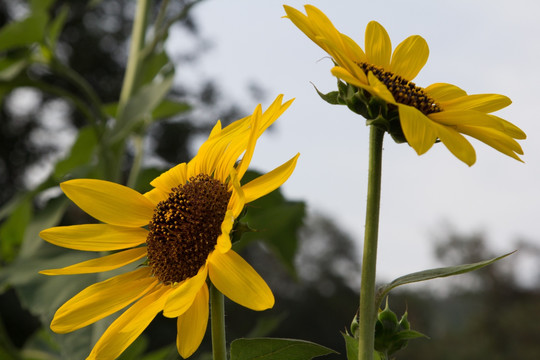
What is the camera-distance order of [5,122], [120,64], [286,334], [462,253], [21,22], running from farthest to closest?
[462,253]
[120,64]
[5,122]
[286,334]
[21,22]

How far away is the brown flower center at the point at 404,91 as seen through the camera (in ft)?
1.07

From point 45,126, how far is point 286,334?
10.9ft

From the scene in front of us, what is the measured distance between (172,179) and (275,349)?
5.8 inches

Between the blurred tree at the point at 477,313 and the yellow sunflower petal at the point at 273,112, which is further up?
the yellow sunflower petal at the point at 273,112

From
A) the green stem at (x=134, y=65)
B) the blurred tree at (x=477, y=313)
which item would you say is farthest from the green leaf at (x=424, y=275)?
the blurred tree at (x=477, y=313)

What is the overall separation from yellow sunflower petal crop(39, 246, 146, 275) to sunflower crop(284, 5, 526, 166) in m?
0.15

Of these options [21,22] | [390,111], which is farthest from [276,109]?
[21,22]

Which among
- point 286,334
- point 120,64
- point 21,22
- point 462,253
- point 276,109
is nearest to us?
point 276,109

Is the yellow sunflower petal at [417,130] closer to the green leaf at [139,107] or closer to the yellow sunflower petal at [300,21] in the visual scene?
the yellow sunflower petal at [300,21]

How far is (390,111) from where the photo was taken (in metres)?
0.29

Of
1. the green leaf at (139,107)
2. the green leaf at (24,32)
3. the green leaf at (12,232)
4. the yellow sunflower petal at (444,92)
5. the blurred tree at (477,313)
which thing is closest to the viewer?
the yellow sunflower petal at (444,92)

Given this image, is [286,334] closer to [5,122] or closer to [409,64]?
[5,122]

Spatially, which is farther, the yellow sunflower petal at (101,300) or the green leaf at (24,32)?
the green leaf at (24,32)

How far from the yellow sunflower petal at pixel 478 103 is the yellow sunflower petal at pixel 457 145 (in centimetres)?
5
